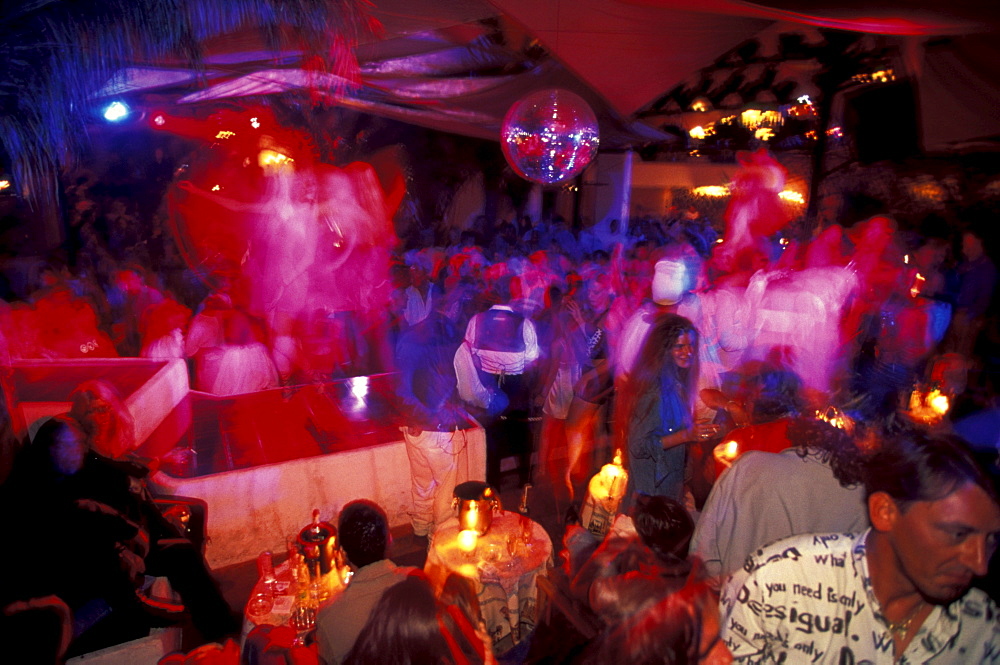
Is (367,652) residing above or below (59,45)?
below

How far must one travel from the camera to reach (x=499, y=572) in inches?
105

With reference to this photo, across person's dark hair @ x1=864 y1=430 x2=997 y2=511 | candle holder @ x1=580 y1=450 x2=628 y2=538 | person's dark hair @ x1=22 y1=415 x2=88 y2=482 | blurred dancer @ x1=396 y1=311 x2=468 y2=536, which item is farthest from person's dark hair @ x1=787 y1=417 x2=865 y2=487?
person's dark hair @ x1=22 y1=415 x2=88 y2=482

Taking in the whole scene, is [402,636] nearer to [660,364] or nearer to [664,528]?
[664,528]

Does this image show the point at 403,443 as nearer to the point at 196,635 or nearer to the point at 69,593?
the point at 196,635

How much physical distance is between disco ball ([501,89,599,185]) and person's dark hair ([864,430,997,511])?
2.61 meters

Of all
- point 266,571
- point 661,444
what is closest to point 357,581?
point 266,571

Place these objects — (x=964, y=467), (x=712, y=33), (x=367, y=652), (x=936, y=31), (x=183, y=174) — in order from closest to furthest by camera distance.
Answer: (x=964, y=467), (x=367, y=652), (x=936, y=31), (x=712, y=33), (x=183, y=174)

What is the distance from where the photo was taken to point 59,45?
78.4 inches

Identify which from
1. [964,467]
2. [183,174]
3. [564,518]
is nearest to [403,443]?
[564,518]

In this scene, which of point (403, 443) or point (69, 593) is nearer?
point (69, 593)

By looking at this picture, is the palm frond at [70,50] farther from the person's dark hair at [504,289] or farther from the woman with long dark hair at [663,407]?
the woman with long dark hair at [663,407]

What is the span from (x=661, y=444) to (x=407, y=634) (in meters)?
1.73

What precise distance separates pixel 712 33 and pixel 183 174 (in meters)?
8.67

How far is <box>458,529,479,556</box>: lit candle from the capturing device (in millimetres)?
2766
